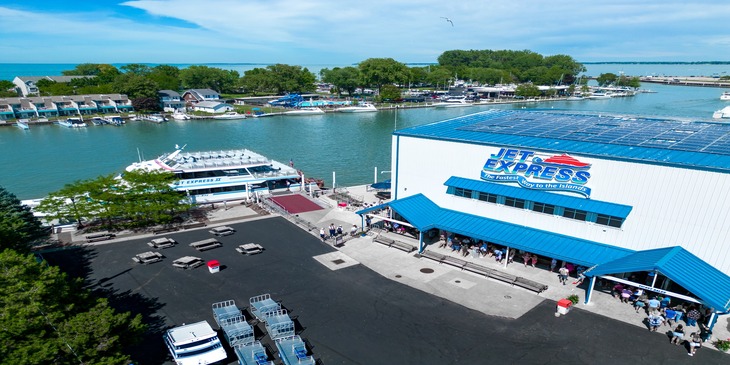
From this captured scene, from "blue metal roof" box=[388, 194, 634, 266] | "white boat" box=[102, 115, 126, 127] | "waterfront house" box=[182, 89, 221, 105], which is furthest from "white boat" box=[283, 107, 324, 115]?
"blue metal roof" box=[388, 194, 634, 266]

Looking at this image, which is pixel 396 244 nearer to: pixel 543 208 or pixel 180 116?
pixel 543 208

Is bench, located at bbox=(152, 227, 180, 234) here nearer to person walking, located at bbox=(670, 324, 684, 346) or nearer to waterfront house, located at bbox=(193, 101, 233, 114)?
person walking, located at bbox=(670, 324, 684, 346)

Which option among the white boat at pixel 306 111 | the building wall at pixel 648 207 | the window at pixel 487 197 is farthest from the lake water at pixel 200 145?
the building wall at pixel 648 207

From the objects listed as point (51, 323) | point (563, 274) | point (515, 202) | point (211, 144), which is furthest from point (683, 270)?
point (211, 144)

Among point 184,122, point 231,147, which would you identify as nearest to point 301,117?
point 184,122

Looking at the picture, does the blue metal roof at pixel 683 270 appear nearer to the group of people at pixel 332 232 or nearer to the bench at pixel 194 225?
the group of people at pixel 332 232

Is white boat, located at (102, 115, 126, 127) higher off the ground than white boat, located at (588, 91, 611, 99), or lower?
lower
